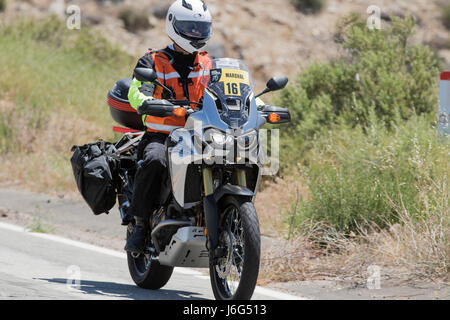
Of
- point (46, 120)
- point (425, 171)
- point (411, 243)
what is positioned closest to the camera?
point (411, 243)

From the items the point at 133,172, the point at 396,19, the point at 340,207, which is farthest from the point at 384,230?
the point at 396,19

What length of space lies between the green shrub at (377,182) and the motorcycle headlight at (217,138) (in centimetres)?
247

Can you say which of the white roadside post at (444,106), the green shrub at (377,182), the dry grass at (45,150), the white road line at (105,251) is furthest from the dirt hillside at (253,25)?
the white roadside post at (444,106)

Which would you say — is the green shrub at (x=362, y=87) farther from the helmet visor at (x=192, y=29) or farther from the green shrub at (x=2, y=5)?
the green shrub at (x=2, y=5)

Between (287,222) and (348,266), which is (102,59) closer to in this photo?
(287,222)

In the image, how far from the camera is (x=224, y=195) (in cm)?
593

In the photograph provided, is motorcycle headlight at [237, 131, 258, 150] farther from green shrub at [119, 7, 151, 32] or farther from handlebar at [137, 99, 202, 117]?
green shrub at [119, 7, 151, 32]

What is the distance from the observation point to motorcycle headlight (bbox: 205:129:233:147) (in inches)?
229

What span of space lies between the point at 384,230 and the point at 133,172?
8.16ft

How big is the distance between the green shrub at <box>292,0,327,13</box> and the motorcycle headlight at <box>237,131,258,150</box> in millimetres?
31122

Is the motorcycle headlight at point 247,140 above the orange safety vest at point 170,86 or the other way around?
the other way around

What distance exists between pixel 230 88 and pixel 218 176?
618 mm

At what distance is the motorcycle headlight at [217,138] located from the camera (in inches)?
229

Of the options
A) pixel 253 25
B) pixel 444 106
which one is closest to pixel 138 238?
pixel 444 106
